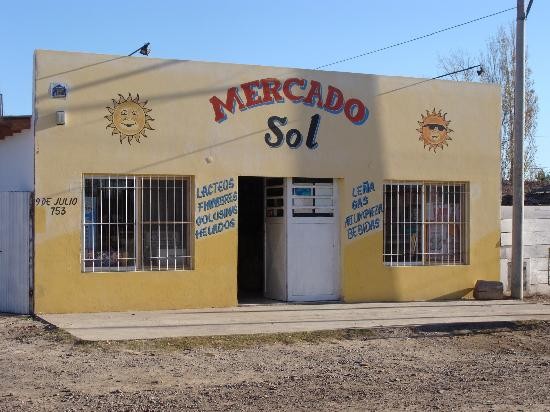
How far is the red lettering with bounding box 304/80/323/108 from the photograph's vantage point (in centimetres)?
1523

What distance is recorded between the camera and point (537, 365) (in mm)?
10102

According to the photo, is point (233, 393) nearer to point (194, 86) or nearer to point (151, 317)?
point (151, 317)

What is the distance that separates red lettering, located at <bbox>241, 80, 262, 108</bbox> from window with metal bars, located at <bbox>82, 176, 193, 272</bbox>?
1872mm

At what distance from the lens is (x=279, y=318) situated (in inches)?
521

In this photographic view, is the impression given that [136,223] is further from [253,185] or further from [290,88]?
[290,88]

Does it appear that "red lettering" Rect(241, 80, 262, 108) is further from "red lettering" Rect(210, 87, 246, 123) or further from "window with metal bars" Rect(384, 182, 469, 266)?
"window with metal bars" Rect(384, 182, 469, 266)

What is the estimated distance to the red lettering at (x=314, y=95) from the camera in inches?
599

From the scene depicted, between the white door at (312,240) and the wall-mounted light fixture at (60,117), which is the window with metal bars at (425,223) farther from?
A: the wall-mounted light fixture at (60,117)

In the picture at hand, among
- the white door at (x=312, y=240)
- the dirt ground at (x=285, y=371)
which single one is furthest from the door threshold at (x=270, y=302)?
the dirt ground at (x=285, y=371)

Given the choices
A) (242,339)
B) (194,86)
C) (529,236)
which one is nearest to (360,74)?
(194,86)

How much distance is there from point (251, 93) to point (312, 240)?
2.99 metres

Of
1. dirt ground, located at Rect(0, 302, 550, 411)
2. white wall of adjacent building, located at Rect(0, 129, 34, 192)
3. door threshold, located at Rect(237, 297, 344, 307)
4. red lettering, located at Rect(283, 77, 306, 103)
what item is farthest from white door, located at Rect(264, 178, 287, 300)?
white wall of adjacent building, located at Rect(0, 129, 34, 192)

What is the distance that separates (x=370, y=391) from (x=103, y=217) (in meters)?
6.87

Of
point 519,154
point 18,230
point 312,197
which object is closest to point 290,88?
point 312,197
